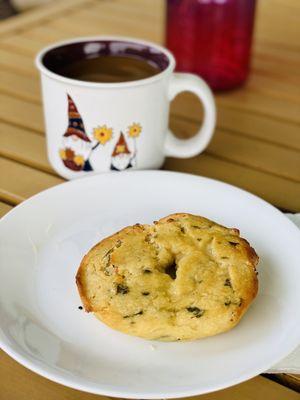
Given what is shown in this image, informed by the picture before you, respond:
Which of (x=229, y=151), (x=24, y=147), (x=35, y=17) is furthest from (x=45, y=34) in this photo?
(x=229, y=151)

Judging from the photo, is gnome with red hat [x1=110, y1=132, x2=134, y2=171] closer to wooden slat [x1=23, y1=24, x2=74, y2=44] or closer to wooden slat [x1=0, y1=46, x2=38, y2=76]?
wooden slat [x1=0, y1=46, x2=38, y2=76]

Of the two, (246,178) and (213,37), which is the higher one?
(213,37)

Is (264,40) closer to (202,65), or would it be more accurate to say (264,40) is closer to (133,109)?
(202,65)

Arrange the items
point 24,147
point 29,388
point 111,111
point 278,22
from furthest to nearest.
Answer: point 278,22 < point 24,147 < point 111,111 < point 29,388

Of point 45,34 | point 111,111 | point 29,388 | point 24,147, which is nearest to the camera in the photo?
point 29,388

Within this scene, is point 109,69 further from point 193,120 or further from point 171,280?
point 171,280

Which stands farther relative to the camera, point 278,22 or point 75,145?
point 278,22

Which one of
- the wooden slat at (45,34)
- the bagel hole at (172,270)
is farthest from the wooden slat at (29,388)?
the wooden slat at (45,34)
